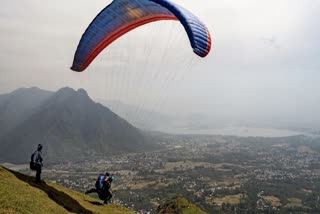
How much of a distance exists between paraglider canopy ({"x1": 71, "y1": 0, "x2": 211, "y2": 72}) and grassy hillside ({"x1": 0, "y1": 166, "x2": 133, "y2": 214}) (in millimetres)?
9968

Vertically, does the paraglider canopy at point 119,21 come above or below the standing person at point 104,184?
above

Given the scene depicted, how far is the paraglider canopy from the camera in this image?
2152 centimetres

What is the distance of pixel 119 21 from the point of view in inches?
1057

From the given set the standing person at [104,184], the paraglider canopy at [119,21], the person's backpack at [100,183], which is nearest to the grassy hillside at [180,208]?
the standing person at [104,184]

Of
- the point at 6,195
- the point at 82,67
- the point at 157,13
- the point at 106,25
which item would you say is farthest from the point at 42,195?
the point at 157,13

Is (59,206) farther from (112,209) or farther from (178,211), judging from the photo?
(178,211)

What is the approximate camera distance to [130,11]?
25766 millimetres

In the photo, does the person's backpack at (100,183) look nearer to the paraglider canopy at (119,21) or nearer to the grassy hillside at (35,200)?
the grassy hillside at (35,200)

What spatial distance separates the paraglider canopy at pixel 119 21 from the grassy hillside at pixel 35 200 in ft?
32.7

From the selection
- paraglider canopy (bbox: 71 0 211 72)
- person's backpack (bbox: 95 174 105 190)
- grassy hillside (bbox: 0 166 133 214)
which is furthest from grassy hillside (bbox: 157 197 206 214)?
paraglider canopy (bbox: 71 0 211 72)

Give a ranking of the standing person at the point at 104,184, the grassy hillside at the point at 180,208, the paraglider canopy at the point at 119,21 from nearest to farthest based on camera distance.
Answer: the paraglider canopy at the point at 119,21 < the standing person at the point at 104,184 < the grassy hillside at the point at 180,208

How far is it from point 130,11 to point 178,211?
4099 centimetres

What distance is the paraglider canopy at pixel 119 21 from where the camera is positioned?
2152 cm

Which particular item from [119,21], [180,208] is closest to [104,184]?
[119,21]
